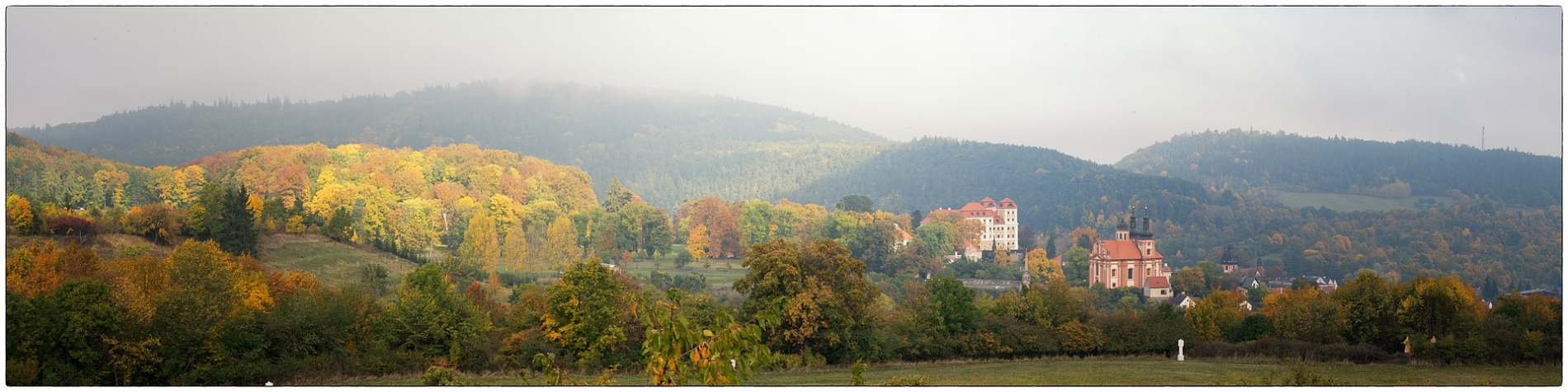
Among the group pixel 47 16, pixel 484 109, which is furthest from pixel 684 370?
pixel 484 109

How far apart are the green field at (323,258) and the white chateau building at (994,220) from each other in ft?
65.0

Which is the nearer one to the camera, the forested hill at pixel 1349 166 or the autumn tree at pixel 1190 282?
the forested hill at pixel 1349 166

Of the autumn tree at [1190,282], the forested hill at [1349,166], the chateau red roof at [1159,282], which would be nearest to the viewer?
the forested hill at [1349,166]

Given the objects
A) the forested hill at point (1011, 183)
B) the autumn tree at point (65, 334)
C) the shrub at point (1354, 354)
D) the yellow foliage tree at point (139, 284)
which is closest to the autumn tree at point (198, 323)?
the yellow foliage tree at point (139, 284)

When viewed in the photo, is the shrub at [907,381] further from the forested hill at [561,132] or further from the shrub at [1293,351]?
the forested hill at [561,132]

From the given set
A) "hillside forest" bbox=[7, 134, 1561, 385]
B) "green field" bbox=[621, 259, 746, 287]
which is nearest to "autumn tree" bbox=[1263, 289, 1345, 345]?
"hillside forest" bbox=[7, 134, 1561, 385]

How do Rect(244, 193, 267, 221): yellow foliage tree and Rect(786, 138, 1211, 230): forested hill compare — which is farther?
Rect(786, 138, 1211, 230): forested hill

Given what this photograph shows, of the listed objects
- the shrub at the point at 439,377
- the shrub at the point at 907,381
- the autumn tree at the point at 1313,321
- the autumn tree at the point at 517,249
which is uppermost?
the autumn tree at the point at 517,249

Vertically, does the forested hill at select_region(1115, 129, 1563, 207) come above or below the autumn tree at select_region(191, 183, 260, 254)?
above

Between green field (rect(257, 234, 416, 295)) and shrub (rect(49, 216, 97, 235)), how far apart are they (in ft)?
11.0

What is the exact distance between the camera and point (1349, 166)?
3244 cm

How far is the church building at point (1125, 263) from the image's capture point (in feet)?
113

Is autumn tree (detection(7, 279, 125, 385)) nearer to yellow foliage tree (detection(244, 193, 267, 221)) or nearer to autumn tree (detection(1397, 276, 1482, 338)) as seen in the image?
yellow foliage tree (detection(244, 193, 267, 221))

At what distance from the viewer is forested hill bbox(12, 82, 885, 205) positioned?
90.8 ft
